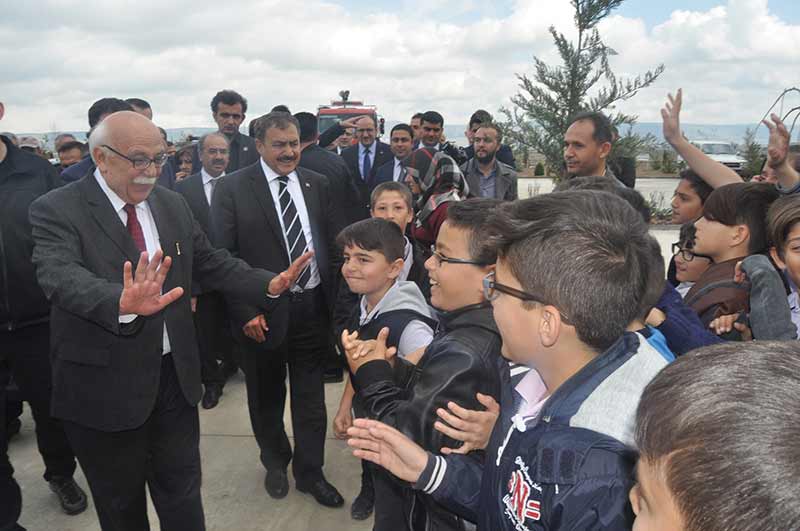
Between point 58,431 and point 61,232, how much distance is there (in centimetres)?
176

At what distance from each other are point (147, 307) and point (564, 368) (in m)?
1.51

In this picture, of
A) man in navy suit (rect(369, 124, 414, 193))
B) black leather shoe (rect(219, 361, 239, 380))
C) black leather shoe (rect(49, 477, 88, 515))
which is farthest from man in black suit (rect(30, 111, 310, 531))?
man in navy suit (rect(369, 124, 414, 193))

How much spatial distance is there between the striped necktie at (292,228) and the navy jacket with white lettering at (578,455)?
2.23 m

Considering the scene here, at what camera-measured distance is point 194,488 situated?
2592 mm

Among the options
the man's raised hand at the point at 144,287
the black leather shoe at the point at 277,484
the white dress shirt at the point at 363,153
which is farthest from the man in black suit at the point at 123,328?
the white dress shirt at the point at 363,153

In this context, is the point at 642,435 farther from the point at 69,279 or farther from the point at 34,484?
the point at 34,484

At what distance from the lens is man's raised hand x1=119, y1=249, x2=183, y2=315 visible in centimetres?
197

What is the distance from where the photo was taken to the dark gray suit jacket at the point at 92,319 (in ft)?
6.70

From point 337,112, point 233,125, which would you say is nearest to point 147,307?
point 233,125

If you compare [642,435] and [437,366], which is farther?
[437,366]

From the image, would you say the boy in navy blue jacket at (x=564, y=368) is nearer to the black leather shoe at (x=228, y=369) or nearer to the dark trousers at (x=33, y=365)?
the dark trousers at (x=33, y=365)

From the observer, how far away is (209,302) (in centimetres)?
477

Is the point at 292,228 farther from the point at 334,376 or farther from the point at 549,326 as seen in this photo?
the point at 549,326

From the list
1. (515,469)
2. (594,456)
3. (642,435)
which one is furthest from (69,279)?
(642,435)
